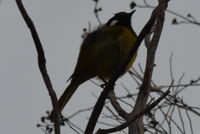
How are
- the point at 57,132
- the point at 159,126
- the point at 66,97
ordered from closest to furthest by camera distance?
the point at 57,132 < the point at 66,97 < the point at 159,126

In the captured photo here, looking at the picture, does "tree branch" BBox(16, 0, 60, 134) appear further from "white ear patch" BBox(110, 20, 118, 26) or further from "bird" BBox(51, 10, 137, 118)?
"white ear patch" BBox(110, 20, 118, 26)

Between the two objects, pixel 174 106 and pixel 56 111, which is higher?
pixel 174 106

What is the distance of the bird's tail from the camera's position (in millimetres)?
3939

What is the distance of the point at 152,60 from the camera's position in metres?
3.82

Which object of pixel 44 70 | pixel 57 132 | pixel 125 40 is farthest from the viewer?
pixel 125 40

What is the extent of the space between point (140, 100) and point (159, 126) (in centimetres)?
66

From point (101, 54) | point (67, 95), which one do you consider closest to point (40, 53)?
point (67, 95)

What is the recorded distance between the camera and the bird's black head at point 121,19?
532 cm

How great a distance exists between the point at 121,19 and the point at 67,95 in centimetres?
168

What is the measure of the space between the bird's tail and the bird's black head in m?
1.12

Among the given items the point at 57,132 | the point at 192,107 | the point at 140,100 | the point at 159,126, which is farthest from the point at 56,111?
the point at 192,107

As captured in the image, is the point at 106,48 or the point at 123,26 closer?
the point at 106,48

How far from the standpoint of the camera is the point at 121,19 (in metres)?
5.46

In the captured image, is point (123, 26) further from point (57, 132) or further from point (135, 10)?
point (57, 132)
